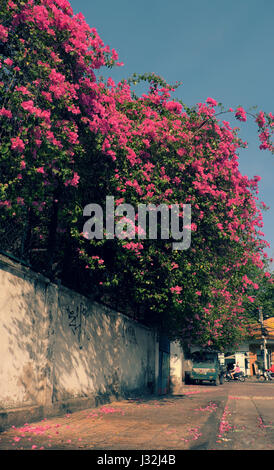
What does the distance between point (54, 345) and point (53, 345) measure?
11 centimetres

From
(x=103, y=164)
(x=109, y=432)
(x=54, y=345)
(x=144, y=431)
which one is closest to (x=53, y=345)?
(x=54, y=345)

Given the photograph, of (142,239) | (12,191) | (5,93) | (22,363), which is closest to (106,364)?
(142,239)

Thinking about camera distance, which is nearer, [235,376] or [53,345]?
[53,345]

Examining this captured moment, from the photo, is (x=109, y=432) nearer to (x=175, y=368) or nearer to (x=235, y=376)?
(x=175, y=368)

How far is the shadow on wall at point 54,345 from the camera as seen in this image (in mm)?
9180

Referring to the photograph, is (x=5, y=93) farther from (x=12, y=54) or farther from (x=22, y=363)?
(x=22, y=363)

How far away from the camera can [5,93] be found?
336 inches

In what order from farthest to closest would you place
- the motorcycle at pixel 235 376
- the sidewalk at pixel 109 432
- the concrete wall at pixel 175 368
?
the motorcycle at pixel 235 376 → the concrete wall at pixel 175 368 → the sidewalk at pixel 109 432

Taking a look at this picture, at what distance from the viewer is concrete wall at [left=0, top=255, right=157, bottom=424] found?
9148 mm

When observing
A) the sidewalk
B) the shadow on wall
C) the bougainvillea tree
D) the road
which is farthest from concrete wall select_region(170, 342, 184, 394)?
the sidewalk

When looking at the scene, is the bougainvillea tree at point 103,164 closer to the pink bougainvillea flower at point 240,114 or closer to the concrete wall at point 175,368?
the pink bougainvillea flower at point 240,114

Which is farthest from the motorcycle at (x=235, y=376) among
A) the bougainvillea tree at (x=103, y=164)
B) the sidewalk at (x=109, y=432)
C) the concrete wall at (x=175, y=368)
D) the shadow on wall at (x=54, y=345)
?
the sidewalk at (x=109, y=432)

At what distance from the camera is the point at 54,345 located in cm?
1111

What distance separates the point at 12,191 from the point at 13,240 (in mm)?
1540
